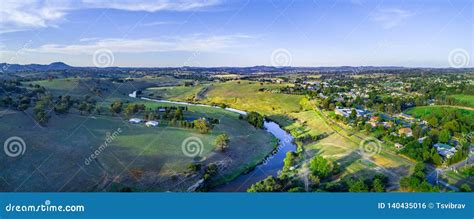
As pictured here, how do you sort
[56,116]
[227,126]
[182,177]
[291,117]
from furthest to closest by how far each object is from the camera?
1. [291,117]
2. [227,126]
3. [56,116]
4. [182,177]

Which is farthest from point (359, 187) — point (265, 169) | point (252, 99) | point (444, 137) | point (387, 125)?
point (252, 99)

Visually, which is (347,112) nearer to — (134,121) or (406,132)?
(406,132)

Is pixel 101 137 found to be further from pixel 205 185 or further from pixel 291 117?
pixel 291 117

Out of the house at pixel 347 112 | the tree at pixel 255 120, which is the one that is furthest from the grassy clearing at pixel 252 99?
the tree at pixel 255 120

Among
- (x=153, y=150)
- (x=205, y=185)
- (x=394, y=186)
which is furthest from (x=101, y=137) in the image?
(x=394, y=186)

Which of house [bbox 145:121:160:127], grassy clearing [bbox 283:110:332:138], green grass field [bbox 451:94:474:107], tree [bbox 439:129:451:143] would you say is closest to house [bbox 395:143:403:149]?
tree [bbox 439:129:451:143]

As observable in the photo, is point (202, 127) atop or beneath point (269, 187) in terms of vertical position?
atop

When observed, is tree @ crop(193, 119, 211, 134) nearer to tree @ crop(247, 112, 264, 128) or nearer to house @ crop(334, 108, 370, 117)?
tree @ crop(247, 112, 264, 128)
